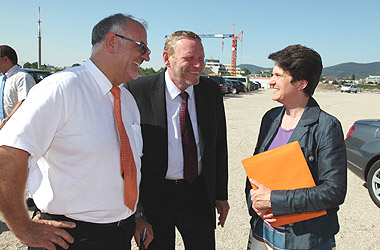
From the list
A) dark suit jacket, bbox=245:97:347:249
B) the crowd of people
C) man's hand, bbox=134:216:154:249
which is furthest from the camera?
man's hand, bbox=134:216:154:249

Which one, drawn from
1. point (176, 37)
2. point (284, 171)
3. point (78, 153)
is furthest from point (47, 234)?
point (176, 37)

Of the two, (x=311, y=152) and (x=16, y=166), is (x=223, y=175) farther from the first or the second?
(x=16, y=166)

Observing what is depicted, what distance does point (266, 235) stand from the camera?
75.0 inches

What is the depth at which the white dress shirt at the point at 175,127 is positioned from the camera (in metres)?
2.26

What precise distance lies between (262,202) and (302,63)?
0.92 metres

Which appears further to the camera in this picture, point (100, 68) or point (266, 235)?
point (266, 235)

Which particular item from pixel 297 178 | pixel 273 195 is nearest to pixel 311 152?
pixel 297 178

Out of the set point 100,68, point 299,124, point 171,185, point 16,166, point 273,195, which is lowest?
point 171,185

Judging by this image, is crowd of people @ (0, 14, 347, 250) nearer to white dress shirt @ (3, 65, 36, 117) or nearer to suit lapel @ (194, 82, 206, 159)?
suit lapel @ (194, 82, 206, 159)

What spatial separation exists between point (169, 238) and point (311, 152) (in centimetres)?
136

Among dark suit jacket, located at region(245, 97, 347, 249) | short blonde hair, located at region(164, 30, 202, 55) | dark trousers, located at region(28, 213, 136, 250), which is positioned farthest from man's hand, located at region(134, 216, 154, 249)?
short blonde hair, located at region(164, 30, 202, 55)

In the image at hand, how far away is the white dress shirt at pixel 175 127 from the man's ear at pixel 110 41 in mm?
808

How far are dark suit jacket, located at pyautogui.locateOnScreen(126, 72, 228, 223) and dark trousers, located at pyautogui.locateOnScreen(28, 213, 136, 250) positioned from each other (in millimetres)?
543

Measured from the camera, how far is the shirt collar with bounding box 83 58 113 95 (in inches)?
63.7
